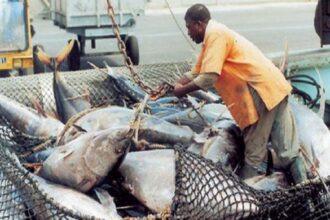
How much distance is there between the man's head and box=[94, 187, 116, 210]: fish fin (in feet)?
4.17

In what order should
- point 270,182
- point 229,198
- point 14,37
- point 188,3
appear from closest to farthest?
point 229,198
point 270,182
point 14,37
point 188,3

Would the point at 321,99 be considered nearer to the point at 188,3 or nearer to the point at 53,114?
the point at 53,114

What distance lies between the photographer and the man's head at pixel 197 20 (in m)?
5.54

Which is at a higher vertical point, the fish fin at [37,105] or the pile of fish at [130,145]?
the pile of fish at [130,145]

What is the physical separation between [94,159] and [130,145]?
0.27 meters

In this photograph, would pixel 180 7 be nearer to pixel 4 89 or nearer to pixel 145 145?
pixel 4 89

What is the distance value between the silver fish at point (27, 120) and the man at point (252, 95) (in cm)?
131

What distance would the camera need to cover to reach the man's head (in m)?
5.54

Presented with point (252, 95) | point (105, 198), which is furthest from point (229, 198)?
point (252, 95)

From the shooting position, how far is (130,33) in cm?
1348

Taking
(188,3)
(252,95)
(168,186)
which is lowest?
(188,3)

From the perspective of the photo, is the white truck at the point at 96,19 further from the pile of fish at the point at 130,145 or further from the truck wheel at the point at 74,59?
the pile of fish at the point at 130,145

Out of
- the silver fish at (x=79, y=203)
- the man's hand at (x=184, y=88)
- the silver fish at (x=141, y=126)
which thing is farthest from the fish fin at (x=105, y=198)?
the man's hand at (x=184, y=88)

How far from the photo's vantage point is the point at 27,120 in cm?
661
